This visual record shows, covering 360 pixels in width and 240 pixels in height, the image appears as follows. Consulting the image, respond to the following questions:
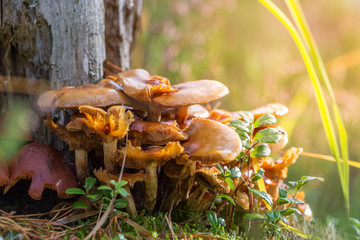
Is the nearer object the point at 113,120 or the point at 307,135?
→ the point at 113,120

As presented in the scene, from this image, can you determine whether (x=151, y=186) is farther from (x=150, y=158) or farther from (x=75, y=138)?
(x=75, y=138)

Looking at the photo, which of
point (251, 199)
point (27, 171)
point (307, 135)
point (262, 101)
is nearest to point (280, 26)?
point (262, 101)

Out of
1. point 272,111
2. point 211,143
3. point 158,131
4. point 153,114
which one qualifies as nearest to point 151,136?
point 158,131

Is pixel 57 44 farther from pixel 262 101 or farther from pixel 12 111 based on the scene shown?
pixel 262 101

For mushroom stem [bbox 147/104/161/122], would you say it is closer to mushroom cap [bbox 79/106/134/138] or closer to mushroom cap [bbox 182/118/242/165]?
mushroom cap [bbox 182/118/242/165]

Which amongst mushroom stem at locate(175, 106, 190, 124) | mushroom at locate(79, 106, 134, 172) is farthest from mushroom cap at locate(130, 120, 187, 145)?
mushroom stem at locate(175, 106, 190, 124)

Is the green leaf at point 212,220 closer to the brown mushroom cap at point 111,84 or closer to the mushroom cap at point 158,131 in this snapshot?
the mushroom cap at point 158,131
